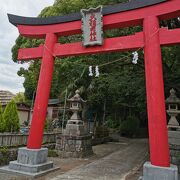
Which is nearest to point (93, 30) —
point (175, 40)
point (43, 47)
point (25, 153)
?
point (43, 47)

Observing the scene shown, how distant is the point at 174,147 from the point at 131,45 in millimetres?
5653

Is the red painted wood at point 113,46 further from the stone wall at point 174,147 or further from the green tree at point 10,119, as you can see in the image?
the stone wall at point 174,147

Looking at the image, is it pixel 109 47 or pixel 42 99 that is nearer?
pixel 109 47

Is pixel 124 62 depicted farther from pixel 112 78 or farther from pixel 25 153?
pixel 25 153

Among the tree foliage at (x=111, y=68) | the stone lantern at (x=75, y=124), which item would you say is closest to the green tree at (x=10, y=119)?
the stone lantern at (x=75, y=124)

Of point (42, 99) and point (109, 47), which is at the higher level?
point (109, 47)

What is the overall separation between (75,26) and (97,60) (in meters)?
6.05

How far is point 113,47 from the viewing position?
8.51 metres

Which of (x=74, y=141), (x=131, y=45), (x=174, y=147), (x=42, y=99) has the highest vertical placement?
(x=131, y=45)

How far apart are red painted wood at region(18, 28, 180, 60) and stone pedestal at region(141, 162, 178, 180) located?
13.0ft

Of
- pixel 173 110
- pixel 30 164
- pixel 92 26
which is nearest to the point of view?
pixel 30 164

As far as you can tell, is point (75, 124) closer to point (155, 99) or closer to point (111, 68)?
point (111, 68)

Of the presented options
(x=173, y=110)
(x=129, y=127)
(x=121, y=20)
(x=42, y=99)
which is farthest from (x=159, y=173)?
(x=129, y=127)

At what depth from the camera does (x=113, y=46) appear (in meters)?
8.52
